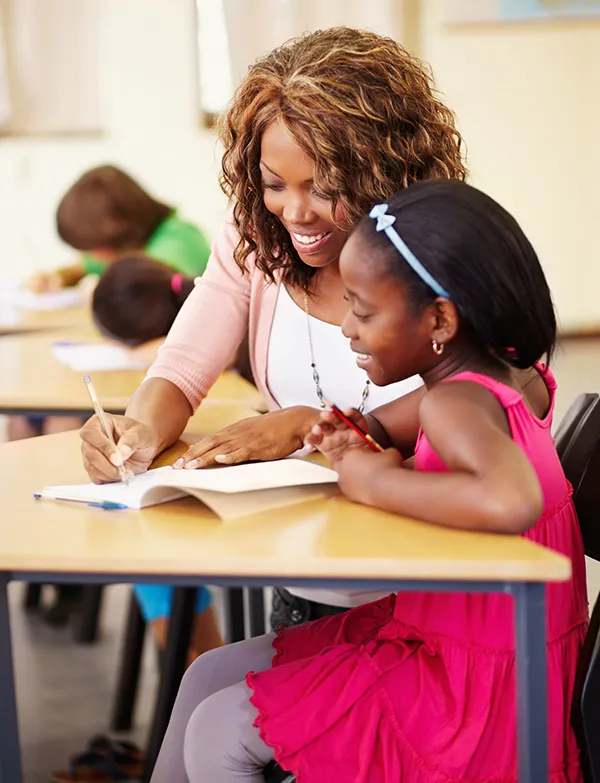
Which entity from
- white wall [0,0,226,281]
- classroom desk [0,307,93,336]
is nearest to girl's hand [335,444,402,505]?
classroom desk [0,307,93,336]

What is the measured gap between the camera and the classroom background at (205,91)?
695 centimetres

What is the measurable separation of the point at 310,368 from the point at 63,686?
4.98ft

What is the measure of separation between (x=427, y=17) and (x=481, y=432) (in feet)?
21.5

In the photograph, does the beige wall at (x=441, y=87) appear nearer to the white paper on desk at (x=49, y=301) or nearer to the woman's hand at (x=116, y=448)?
the white paper on desk at (x=49, y=301)

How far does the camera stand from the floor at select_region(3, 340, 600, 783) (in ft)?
8.25

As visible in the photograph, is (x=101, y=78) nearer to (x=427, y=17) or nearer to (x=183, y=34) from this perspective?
(x=183, y=34)

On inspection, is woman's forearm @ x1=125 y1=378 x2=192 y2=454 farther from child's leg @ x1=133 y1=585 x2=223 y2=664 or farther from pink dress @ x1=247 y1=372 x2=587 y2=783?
child's leg @ x1=133 y1=585 x2=223 y2=664

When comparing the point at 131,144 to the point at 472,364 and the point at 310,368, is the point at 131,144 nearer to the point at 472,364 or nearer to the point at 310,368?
the point at 310,368

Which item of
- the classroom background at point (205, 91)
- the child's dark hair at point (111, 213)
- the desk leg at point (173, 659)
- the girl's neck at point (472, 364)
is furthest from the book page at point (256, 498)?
the classroom background at point (205, 91)

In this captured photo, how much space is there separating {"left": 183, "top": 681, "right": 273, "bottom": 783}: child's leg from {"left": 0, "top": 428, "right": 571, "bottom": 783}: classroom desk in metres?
0.22

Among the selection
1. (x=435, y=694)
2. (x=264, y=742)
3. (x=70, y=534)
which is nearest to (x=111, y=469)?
(x=70, y=534)

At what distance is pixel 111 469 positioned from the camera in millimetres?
1453

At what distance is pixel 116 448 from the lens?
1.46 metres

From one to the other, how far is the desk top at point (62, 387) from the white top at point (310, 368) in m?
0.32
